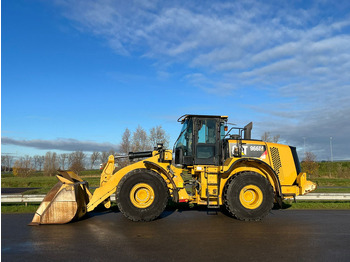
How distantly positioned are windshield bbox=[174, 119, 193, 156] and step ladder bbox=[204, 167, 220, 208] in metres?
0.79

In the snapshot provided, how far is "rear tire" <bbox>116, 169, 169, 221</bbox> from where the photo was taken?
7695 mm

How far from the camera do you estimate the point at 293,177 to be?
8570mm

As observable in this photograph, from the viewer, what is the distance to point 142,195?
26.0 feet

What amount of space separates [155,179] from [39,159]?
4757 inches

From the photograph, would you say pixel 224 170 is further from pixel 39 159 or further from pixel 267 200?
pixel 39 159

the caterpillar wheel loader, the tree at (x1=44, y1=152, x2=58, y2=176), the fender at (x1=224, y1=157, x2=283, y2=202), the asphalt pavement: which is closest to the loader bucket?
the caterpillar wheel loader

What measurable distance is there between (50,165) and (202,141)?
56.9m

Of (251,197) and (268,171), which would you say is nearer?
(251,197)

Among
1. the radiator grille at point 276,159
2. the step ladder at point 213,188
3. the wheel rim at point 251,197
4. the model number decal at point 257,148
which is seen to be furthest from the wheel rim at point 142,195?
the radiator grille at point 276,159

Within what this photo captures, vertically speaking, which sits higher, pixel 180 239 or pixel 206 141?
pixel 206 141

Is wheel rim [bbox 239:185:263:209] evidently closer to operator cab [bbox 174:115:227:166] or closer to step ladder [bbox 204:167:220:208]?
step ladder [bbox 204:167:220:208]

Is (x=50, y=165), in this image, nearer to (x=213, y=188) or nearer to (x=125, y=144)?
(x=125, y=144)

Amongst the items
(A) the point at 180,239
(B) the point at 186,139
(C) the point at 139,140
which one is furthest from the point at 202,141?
(C) the point at 139,140

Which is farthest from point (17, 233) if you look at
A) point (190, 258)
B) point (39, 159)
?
point (39, 159)
